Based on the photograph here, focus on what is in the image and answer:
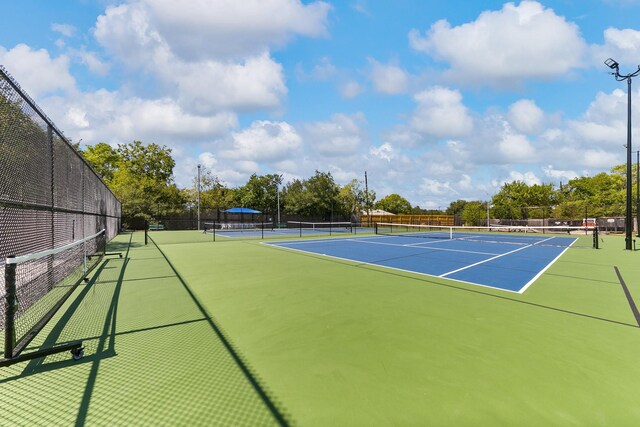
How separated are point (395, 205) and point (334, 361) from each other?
7999cm

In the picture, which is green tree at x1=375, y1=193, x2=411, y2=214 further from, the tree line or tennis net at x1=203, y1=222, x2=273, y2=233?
tennis net at x1=203, y1=222, x2=273, y2=233

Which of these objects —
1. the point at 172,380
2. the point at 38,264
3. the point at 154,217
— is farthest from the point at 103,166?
the point at 172,380

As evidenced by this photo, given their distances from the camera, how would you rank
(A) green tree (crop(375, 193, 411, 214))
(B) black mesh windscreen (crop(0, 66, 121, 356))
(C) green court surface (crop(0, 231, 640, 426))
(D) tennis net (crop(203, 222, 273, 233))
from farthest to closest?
(A) green tree (crop(375, 193, 411, 214)) < (D) tennis net (crop(203, 222, 273, 233)) < (B) black mesh windscreen (crop(0, 66, 121, 356)) < (C) green court surface (crop(0, 231, 640, 426))

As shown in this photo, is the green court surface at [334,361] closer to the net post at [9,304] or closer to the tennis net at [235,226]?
the net post at [9,304]

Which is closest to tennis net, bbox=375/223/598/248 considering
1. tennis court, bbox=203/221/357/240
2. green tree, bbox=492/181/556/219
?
tennis court, bbox=203/221/357/240

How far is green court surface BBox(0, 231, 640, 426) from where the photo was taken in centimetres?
250

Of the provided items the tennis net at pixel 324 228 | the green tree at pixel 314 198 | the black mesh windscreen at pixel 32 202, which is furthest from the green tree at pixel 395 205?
the black mesh windscreen at pixel 32 202

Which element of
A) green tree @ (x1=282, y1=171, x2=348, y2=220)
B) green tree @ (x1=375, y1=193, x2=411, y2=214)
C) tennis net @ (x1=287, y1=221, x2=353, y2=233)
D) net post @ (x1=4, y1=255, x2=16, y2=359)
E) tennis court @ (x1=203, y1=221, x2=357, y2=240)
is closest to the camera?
net post @ (x1=4, y1=255, x2=16, y2=359)

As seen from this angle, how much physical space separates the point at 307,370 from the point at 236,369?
0.72 meters

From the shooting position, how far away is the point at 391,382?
2.93m

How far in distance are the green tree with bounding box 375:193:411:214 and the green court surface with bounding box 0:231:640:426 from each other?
73.0 meters

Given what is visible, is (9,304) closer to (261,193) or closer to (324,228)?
(324,228)

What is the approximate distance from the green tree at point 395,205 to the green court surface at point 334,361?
239 ft

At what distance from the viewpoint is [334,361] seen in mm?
3355
